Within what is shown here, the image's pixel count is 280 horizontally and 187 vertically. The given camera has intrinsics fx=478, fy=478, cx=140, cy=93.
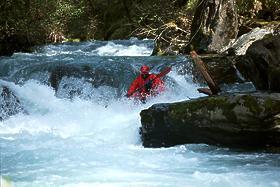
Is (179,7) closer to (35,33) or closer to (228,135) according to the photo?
(35,33)

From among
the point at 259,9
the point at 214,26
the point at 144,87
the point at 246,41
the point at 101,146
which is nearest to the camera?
the point at 101,146

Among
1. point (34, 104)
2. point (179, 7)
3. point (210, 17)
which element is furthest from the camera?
point (179, 7)

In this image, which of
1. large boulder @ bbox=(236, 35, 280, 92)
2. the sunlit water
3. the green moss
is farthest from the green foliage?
the green moss

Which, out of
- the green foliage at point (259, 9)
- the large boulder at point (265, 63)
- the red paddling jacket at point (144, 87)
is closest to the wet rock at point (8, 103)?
the red paddling jacket at point (144, 87)

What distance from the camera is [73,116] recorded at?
9984 millimetres

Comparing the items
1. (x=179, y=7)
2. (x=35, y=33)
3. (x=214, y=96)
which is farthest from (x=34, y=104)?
(x=35, y=33)

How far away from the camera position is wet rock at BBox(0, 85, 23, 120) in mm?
10414

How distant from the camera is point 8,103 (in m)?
10.5

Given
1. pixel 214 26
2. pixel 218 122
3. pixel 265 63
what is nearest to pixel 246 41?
pixel 214 26

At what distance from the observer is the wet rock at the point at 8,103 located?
34.2ft

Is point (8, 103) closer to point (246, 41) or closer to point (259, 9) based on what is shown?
point (246, 41)

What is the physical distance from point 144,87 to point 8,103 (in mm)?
3076

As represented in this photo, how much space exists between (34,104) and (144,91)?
2.58 metres

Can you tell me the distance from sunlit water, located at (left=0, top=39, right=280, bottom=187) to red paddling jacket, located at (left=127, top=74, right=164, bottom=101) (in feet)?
0.68
